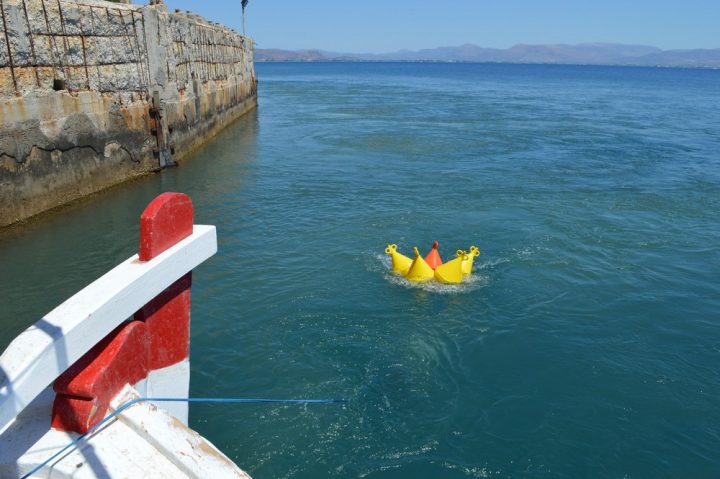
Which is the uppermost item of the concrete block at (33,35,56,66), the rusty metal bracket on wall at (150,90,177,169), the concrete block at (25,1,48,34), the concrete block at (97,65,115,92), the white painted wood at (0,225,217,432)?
the concrete block at (25,1,48,34)

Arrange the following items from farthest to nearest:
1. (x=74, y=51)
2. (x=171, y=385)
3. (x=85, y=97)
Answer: (x=85, y=97) < (x=74, y=51) < (x=171, y=385)

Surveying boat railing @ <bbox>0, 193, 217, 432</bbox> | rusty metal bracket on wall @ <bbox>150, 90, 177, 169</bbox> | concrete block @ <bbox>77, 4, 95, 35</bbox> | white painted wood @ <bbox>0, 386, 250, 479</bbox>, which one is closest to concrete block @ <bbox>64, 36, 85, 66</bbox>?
concrete block @ <bbox>77, 4, 95, 35</bbox>

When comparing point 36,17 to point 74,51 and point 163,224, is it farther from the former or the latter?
point 163,224

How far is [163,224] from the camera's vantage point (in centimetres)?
Answer: 398

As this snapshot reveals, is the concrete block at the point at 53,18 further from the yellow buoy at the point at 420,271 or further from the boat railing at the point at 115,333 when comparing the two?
the boat railing at the point at 115,333

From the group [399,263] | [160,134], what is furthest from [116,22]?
[399,263]

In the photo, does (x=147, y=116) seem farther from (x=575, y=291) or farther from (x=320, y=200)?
(x=575, y=291)

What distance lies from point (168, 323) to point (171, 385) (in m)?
0.58

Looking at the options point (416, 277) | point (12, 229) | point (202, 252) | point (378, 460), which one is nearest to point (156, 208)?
point (202, 252)

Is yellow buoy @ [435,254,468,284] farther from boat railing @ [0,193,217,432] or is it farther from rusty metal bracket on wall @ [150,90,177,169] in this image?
rusty metal bracket on wall @ [150,90,177,169]

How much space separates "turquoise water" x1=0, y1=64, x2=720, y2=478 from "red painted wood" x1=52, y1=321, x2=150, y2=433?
311 cm

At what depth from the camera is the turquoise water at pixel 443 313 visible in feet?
22.8

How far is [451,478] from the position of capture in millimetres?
6379

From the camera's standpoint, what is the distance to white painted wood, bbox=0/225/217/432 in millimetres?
3086
